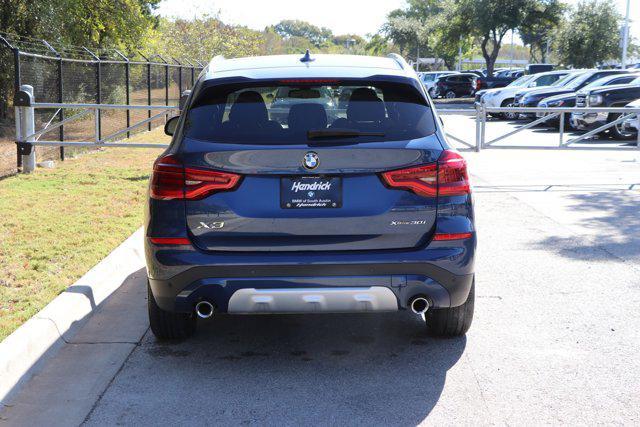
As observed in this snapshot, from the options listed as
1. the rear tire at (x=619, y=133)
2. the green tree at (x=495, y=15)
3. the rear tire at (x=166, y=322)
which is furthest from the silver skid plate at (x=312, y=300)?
the green tree at (x=495, y=15)

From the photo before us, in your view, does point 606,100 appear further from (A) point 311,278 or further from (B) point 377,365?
(A) point 311,278

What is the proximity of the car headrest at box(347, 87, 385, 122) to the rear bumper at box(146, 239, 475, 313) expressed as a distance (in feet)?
2.60

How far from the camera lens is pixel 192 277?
4582mm

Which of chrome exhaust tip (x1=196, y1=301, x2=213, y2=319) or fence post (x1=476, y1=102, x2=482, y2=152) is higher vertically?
fence post (x1=476, y1=102, x2=482, y2=152)

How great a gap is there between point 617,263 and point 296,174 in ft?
13.7

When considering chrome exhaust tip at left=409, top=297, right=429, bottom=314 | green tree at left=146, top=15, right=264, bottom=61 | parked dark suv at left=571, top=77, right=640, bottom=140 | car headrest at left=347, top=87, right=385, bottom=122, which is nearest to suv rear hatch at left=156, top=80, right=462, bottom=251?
car headrest at left=347, top=87, right=385, bottom=122

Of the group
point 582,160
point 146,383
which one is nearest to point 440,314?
point 146,383

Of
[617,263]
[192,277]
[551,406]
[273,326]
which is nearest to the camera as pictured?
[551,406]

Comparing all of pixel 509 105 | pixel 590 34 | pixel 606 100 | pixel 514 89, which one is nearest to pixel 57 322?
pixel 606 100

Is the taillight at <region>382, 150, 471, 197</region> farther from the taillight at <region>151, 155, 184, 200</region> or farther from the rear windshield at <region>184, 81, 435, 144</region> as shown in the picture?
the taillight at <region>151, 155, 184, 200</region>

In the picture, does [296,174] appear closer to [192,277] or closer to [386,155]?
[386,155]

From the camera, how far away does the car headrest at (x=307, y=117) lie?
15.4 ft

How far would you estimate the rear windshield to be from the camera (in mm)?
4625

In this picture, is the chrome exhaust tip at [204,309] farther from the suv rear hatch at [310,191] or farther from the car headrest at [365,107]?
the car headrest at [365,107]
